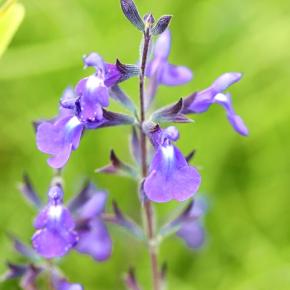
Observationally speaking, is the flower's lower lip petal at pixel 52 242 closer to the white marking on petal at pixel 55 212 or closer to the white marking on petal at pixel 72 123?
the white marking on petal at pixel 55 212

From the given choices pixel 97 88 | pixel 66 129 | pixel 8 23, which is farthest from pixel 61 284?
pixel 8 23

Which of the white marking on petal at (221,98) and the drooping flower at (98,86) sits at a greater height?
the drooping flower at (98,86)

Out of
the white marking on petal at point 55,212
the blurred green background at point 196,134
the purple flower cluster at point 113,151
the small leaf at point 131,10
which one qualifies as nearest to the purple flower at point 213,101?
the purple flower cluster at point 113,151

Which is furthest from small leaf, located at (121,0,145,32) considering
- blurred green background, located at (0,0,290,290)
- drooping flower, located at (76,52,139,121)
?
blurred green background, located at (0,0,290,290)

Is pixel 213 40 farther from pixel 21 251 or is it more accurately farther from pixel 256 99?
pixel 21 251

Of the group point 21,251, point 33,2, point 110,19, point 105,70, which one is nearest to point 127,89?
point 110,19
